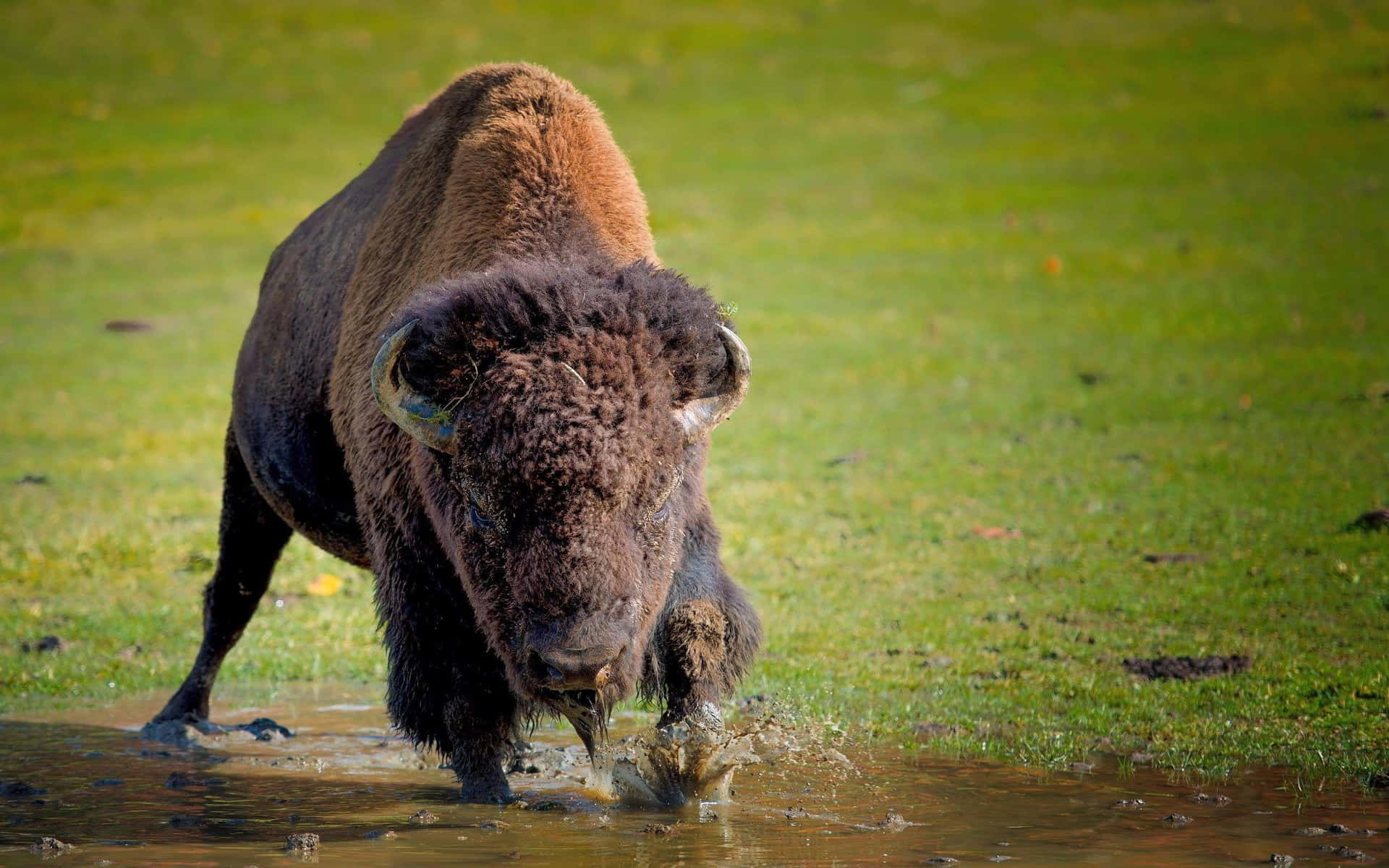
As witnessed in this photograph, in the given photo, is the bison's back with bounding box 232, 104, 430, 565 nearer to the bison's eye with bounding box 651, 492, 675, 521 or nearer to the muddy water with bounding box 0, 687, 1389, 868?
the muddy water with bounding box 0, 687, 1389, 868

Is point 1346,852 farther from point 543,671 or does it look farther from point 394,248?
point 394,248

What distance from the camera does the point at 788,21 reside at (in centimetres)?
5344

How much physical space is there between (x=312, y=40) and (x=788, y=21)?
16931mm

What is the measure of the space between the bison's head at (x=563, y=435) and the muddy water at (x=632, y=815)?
800mm

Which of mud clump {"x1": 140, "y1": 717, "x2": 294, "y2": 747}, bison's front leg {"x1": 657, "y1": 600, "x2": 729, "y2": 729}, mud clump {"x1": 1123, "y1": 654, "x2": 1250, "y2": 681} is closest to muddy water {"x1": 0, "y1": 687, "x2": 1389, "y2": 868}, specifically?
mud clump {"x1": 140, "y1": 717, "x2": 294, "y2": 747}

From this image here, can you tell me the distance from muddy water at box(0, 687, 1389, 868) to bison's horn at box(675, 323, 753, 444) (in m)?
1.68

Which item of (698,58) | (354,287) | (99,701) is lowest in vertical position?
(99,701)

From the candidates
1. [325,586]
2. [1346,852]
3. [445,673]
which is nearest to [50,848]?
[445,673]

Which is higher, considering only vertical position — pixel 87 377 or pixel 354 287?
pixel 354 287

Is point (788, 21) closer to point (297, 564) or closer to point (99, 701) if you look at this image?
point (297, 564)

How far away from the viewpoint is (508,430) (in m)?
5.55

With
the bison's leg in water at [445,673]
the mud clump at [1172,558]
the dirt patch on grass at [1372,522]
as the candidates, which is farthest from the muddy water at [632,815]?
the dirt patch on grass at [1372,522]

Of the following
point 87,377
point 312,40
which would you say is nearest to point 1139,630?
point 87,377

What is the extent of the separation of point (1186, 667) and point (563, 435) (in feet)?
16.4
